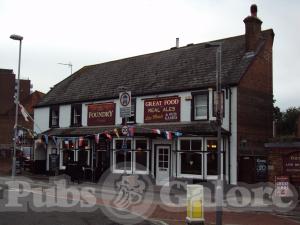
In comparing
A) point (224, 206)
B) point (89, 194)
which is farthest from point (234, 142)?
point (89, 194)

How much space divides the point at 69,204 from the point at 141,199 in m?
3.91

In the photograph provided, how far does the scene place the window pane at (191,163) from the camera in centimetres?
2416

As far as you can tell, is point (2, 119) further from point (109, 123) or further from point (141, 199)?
point (141, 199)

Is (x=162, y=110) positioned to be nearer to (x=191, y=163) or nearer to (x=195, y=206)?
(x=191, y=163)

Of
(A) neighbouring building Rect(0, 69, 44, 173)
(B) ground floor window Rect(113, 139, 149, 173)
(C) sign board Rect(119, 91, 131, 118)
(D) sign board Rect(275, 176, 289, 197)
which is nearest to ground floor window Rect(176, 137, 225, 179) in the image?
(B) ground floor window Rect(113, 139, 149, 173)

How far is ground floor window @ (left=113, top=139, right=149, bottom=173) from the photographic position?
2691 centimetres

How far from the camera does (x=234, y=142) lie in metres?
23.3

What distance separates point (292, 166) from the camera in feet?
59.8

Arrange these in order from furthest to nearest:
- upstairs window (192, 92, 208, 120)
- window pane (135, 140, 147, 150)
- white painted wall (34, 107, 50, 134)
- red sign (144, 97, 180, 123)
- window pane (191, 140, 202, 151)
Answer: white painted wall (34, 107, 50, 134) → window pane (135, 140, 147, 150) → red sign (144, 97, 180, 123) → upstairs window (192, 92, 208, 120) → window pane (191, 140, 202, 151)

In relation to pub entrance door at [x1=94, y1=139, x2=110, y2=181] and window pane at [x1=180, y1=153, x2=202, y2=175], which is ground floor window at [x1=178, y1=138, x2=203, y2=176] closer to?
window pane at [x1=180, y1=153, x2=202, y2=175]

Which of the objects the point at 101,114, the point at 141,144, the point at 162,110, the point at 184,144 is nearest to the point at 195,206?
the point at 184,144

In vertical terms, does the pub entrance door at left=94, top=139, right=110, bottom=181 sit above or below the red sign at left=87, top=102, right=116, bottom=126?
below

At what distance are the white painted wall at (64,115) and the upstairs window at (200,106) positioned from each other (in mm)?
10721

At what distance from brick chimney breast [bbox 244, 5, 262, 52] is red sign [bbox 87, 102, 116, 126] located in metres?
8.89
